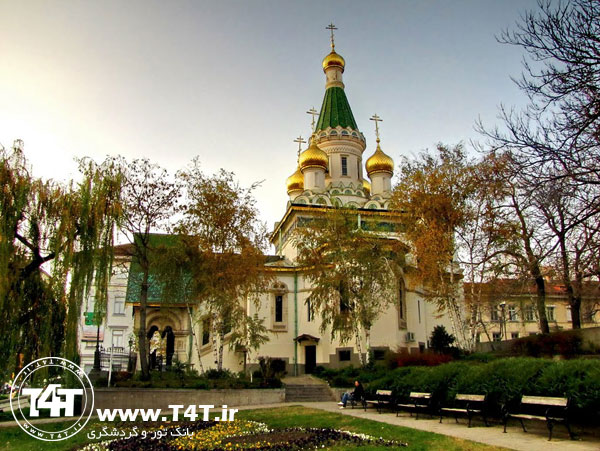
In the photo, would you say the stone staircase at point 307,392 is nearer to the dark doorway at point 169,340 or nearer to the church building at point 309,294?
the church building at point 309,294

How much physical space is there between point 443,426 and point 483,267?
1216 cm

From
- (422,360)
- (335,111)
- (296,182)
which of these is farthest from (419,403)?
(335,111)

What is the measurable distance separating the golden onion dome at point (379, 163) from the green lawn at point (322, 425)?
80.0 ft

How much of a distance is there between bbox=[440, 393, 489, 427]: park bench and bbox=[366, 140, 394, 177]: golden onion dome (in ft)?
87.5

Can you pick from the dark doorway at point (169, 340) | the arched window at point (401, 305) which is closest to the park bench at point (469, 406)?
the arched window at point (401, 305)

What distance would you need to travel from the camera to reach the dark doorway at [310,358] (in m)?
30.8

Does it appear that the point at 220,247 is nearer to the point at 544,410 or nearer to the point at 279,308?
the point at 279,308

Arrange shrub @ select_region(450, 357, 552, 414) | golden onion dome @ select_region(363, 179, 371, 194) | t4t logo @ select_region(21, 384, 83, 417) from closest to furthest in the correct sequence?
shrub @ select_region(450, 357, 552, 414)
t4t logo @ select_region(21, 384, 83, 417)
golden onion dome @ select_region(363, 179, 371, 194)

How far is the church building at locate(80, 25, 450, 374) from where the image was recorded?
3020cm

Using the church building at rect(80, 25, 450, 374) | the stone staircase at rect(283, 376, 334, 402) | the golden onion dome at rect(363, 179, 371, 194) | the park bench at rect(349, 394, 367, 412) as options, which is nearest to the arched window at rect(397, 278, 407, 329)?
the church building at rect(80, 25, 450, 374)

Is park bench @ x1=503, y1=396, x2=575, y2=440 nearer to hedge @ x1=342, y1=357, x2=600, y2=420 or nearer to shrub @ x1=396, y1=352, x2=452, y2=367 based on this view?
hedge @ x1=342, y1=357, x2=600, y2=420

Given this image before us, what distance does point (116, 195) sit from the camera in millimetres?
16422

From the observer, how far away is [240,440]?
11.2m

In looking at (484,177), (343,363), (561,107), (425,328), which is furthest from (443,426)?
(425,328)
